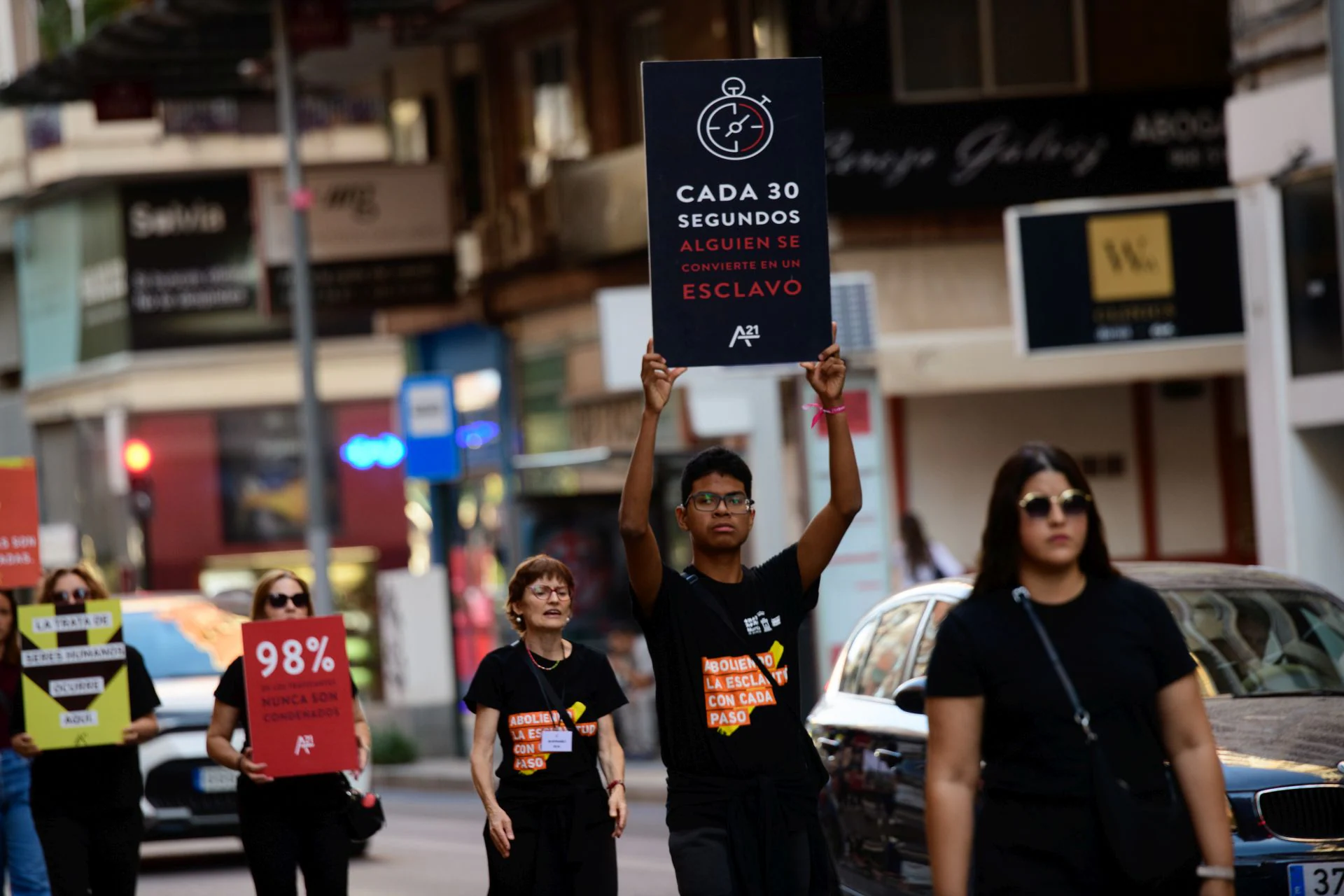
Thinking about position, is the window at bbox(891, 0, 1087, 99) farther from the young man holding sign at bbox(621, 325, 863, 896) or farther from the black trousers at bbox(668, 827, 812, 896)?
the black trousers at bbox(668, 827, 812, 896)

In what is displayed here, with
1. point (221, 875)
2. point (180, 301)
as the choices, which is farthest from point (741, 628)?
point (180, 301)

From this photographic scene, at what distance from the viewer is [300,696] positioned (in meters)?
9.26

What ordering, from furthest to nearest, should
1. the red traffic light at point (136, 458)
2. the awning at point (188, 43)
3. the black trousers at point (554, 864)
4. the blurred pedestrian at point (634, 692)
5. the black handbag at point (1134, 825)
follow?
the red traffic light at point (136, 458)
the awning at point (188, 43)
the blurred pedestrian at point (634, 692)
the black trousers at point (554, 864)
the black handbag at point (1134, 825)

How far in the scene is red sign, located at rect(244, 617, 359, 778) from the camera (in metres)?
9.02

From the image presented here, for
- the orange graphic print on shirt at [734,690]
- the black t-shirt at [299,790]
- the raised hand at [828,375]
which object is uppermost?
the raised hand at [828,375]

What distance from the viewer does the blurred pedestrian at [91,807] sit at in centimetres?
1000

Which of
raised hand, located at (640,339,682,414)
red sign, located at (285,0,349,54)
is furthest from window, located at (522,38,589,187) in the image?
Result: raised hand, located at (640,339,682,414)

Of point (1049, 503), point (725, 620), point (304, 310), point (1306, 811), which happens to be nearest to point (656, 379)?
point (725, 620)

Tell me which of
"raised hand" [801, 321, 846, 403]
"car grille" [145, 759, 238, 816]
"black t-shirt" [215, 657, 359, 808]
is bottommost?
"car grille" [145, 759, 238, 816]

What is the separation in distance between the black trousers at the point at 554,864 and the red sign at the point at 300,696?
3.05 ft

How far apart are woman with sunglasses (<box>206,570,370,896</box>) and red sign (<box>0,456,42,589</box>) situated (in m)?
2.66

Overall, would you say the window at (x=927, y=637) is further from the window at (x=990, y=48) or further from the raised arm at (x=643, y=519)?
the window at (x=990, y=48)

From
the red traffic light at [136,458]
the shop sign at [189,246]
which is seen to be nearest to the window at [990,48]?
the red traffic light at [136,458]

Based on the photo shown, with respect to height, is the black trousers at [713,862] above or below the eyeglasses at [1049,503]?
below
